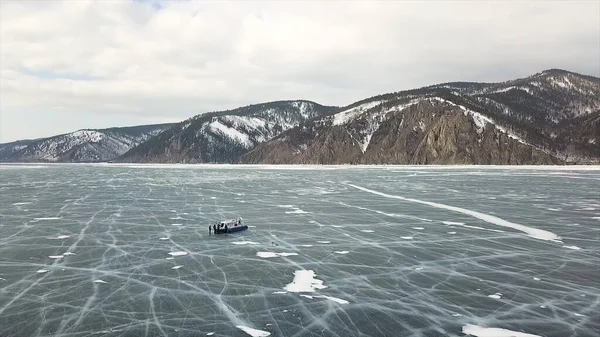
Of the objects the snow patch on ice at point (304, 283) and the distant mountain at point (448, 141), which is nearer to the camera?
the snow patch on ice at point (304, 283)

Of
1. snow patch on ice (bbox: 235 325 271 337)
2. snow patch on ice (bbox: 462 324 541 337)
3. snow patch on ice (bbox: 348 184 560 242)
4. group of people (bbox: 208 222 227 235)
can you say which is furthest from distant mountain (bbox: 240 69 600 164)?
snow patch on ice (bbox: 235 325 271 337)

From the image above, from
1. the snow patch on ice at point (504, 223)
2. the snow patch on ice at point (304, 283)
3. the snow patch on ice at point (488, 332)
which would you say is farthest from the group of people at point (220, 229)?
the snow patch on ice at point (504, 223)

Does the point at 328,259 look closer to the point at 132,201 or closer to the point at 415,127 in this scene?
the point at 132,201

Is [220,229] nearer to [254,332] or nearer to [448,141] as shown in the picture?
[254,332]

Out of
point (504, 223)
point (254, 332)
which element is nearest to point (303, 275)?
point (254, 332)

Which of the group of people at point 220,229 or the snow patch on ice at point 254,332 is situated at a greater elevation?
the group of people at point 220,229

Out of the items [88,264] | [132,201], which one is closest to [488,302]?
[88,264]

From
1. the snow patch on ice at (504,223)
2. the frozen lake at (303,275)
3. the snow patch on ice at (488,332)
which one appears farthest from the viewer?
the snow patch on ice at (504,223)

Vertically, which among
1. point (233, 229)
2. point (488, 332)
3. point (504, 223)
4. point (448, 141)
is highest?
point (448, 141)

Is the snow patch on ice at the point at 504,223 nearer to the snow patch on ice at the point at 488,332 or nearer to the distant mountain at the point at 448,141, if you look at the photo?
the snow patch on ice at the point at 488,332
